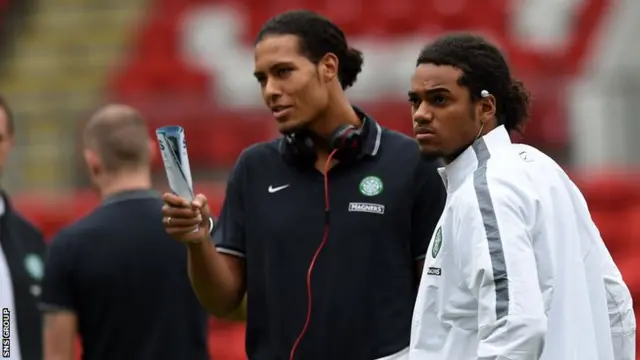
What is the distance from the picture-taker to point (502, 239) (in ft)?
10.2

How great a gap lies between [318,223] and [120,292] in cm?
109

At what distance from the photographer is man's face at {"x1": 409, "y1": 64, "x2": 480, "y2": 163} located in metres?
3.38

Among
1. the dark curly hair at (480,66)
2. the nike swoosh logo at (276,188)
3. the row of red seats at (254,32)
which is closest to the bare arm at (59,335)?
the nike swoosh logo at (276,188)

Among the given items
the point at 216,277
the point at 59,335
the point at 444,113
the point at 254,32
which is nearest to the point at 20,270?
the point at 59,335

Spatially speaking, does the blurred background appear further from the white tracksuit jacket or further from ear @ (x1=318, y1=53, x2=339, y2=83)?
the white tracksuit jacket

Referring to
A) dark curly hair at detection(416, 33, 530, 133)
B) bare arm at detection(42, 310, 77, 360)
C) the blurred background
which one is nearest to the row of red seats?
the blurred background

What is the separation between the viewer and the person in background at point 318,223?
377cm

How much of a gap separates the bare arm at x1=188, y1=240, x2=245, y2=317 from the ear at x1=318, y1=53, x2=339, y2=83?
0.57 metres

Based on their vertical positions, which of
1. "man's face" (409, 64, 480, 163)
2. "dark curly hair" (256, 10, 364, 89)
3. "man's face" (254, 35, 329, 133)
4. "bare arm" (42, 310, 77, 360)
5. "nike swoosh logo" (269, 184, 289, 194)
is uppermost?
"dark curly hair" (256, 10, 364, 89)

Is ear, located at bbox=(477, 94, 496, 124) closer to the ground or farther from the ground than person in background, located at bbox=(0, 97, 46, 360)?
farther from the ground

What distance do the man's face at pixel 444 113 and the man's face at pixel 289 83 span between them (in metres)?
0.54

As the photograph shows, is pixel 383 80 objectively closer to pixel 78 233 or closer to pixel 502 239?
pixel 78 233

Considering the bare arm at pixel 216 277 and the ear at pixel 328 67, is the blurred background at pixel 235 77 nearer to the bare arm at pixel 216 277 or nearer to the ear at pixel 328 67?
the bare arm at pixel 216 277

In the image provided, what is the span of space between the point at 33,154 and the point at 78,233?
865cm
